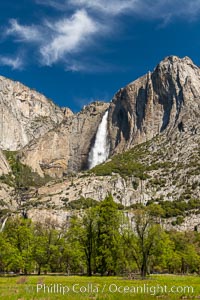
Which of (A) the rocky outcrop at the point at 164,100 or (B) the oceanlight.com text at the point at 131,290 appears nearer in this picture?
(B) the oceanlight.com text at the point at 131,290

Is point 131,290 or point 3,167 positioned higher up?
point 3,167

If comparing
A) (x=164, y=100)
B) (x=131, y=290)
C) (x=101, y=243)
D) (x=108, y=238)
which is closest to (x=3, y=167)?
(x=164, y=100)

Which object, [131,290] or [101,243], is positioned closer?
[131,290]

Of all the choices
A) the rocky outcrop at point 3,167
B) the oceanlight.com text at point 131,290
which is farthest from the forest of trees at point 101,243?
the rocky outcrop at point 3,167

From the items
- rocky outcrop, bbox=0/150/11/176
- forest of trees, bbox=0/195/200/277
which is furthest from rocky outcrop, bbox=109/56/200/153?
forest of trees, bbox=0/195/200/277

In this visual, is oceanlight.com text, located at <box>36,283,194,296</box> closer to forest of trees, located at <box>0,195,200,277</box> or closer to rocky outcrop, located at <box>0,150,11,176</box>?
forest of trees, located at <box>0,195,200,277</box>

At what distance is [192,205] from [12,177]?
104 meters

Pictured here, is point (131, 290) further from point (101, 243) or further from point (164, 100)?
point (164, 100)

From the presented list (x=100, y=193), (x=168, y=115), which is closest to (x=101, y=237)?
(x=100, y=193)

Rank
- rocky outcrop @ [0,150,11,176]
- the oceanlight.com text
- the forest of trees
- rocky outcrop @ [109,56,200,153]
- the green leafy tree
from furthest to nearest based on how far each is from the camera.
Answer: rocky outcrop @ [0,150,11,176]
rocky outcrop @ [109,56,200,153]
the forest of trees
the green leafy tree
the oceanlight.com text

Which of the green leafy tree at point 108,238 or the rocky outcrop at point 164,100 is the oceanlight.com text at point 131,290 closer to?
the green leafy tree at point 108,238

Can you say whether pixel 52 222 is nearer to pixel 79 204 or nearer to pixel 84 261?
pixel 79 204

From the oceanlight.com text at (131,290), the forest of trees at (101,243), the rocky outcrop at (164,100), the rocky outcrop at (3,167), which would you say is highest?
the rocky outcrop at (164,100)

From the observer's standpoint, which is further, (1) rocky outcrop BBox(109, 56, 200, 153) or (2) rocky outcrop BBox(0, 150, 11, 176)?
(2) rocky outcrop BBox(0, 150, 11, 176)
